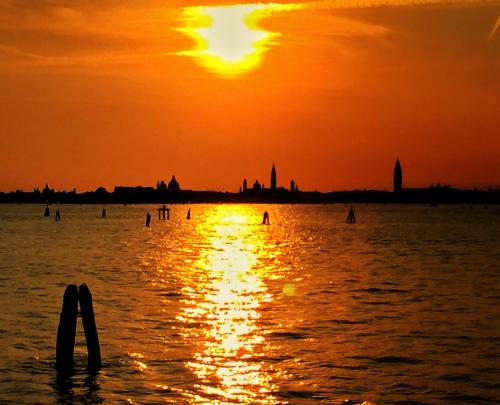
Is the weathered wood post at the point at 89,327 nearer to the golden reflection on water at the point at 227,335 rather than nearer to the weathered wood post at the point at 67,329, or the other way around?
the weathered wood post at the point at 67,329

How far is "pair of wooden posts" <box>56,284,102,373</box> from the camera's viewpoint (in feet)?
72.6

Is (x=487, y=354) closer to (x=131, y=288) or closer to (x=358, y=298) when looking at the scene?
(x=358, y=298)

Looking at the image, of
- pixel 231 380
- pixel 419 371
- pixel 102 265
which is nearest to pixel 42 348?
pixel 231 380

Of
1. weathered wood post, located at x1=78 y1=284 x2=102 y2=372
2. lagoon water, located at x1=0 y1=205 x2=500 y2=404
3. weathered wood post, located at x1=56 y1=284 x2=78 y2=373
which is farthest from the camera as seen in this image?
weathered wood post, located at x1=78 y1=284 x2=102 y2=372

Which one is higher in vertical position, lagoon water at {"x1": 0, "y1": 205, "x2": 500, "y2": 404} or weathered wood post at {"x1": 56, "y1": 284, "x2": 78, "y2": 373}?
weathered wood post at {"x1": 56, "y1": 284, "x2": 78, "y2": 373}

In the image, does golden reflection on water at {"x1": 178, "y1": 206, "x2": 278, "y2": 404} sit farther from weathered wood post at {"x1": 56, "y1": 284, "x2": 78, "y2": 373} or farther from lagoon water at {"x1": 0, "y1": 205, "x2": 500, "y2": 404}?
weathered wood post at {"x1": 56, "y1": 284, "x2": 78, "y2": 373}

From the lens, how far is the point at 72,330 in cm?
2236

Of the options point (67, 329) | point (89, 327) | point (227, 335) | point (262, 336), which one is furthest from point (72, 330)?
point (262, 336)

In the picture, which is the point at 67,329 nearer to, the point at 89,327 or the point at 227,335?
the point at 89,327

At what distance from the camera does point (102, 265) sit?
61.2m

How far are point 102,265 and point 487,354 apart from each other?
133 ft


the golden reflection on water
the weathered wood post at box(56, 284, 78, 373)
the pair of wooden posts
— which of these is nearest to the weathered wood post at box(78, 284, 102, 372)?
the pair of wooden posts

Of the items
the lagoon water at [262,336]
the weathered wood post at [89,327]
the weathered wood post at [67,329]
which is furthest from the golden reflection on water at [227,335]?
the weathered wood post at [67,329]

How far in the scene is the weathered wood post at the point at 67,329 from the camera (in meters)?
22.1
